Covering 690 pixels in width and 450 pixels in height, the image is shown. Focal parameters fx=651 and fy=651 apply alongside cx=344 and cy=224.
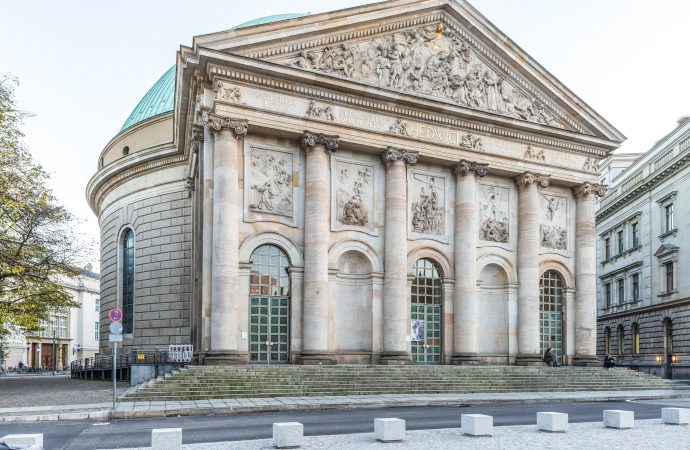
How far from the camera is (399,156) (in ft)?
108

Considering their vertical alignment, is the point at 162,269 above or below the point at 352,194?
below

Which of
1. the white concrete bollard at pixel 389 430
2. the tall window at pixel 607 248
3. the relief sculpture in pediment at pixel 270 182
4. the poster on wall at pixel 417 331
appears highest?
the relief sculpture in pediment at pixel 270 182

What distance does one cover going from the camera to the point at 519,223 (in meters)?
36.8

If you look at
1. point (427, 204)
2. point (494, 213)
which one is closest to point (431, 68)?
point (427, 204)

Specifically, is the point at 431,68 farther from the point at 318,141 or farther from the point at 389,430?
the point at 389,430

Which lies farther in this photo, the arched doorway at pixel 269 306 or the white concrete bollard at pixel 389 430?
the arched doorway at pixel 269 306

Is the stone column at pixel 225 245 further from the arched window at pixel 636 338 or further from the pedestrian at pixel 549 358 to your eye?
the arched window at pixel 636 338

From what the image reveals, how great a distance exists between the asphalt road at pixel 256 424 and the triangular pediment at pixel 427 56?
16.6 meters

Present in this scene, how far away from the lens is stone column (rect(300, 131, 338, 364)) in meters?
29.7

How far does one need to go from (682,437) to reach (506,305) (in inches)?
817

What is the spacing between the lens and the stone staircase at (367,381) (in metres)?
24.1

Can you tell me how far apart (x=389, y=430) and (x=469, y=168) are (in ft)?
74.3

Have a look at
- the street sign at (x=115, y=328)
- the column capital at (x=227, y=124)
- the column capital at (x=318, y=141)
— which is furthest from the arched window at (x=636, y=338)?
the street sign at (x=115, y=328)

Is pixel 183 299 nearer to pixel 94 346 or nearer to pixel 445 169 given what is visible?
pixel 445 169
